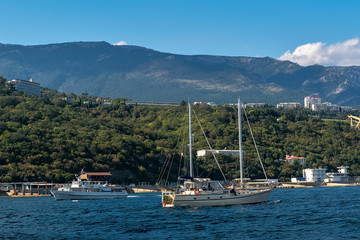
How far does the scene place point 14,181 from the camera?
120 metres

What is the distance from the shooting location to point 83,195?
100062mm

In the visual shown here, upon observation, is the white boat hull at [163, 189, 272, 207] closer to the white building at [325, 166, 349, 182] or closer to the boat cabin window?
the boat cabin window

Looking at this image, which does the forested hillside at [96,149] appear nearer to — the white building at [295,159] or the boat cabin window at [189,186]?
the white building at [295,159]

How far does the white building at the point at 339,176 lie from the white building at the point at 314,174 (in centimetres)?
255

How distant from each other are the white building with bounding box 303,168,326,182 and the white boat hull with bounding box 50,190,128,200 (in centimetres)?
9871

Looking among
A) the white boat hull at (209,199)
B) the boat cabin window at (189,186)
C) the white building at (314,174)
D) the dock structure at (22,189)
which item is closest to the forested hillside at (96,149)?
the dock structure at (22,189)

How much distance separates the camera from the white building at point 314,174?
18325cm

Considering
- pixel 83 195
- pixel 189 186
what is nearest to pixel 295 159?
pixel 83 195

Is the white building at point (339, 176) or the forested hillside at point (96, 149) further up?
the forested hillside at point (96, 149)

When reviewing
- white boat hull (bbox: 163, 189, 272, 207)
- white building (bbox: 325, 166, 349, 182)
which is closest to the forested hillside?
white building (bbox: 325, 166, 349, 182)

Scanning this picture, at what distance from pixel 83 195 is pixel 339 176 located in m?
121

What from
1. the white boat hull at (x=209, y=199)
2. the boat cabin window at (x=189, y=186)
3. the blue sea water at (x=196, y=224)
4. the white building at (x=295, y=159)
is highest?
the white building at (x=295, y=159)

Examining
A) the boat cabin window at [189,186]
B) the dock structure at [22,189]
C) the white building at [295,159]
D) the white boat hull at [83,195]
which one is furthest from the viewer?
the white building at [295,159]

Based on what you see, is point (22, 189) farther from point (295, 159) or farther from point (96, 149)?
point (295, 159)
